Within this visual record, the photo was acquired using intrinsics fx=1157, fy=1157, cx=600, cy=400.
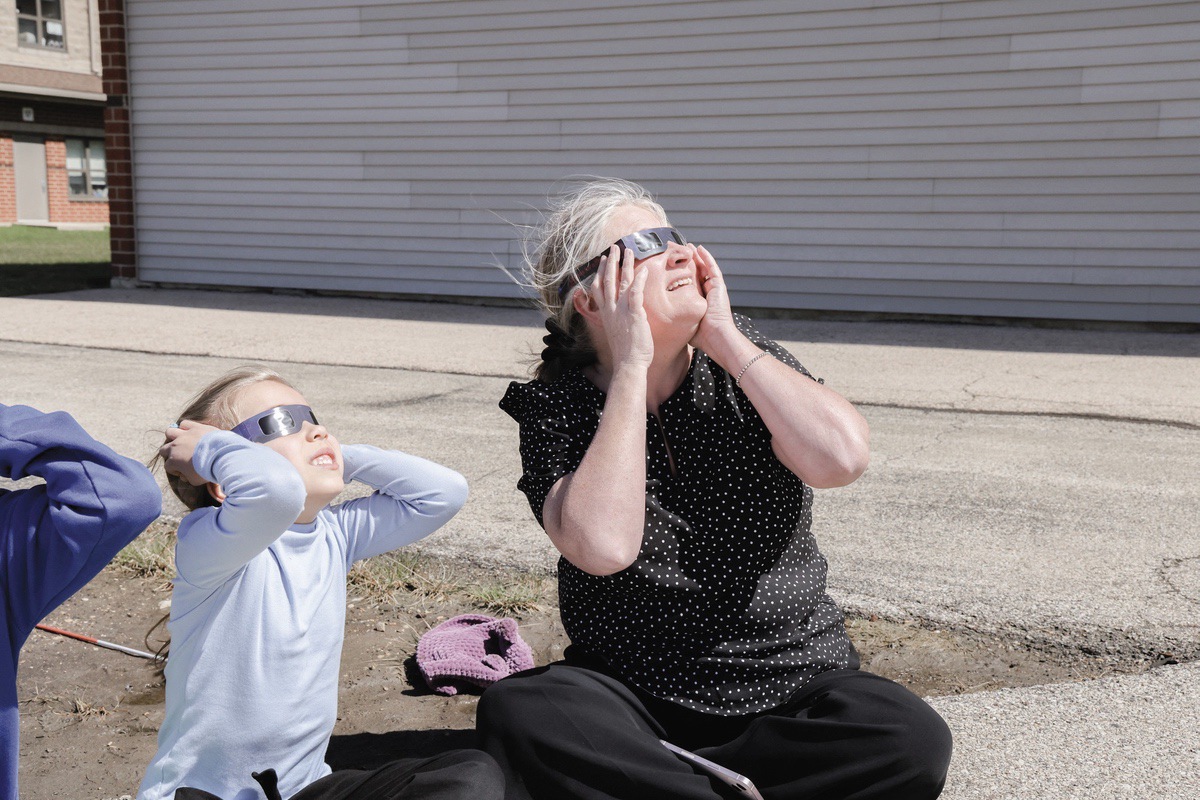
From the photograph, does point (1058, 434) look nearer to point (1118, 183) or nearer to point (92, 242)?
point (1118, 183)

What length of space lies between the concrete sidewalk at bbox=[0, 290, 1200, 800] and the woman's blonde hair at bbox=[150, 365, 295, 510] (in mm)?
646

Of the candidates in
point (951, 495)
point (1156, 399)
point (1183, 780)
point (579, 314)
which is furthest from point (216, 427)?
point (1156, 399)

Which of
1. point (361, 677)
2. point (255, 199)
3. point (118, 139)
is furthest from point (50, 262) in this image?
point (361, 677)

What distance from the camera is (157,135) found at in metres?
12.1

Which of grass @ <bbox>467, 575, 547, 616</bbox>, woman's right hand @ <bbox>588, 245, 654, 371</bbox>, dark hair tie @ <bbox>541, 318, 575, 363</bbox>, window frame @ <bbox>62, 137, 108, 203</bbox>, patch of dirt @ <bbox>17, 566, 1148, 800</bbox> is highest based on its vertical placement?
window frame @ <bbox>62, 137, 108, 203</bbox>

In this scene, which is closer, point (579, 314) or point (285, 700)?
point (285, 700)

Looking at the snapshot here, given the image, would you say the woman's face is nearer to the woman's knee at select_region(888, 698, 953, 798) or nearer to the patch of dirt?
the woman's knee at select_region(888, 698, 953, 798)

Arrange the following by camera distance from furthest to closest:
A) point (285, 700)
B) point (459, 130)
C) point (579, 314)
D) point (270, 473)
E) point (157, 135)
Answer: point (157, 135)
point (459, 130)
point (579, 314)
point (285, 700)
point (270, 473)

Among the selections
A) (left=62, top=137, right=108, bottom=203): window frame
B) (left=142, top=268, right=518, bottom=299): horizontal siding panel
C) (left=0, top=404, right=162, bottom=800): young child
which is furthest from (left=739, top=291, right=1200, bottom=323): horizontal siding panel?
(left=62, top=137, right=108, bottom=203): window frame

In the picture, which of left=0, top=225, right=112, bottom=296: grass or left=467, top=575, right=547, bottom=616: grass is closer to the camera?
left=467, top=575, right=547, bottom=616: grass

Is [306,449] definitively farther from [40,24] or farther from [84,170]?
[84,170]

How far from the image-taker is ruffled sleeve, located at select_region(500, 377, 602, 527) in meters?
2.23

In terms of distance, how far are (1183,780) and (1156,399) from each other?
14.1ft

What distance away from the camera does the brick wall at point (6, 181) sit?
30.1 m
